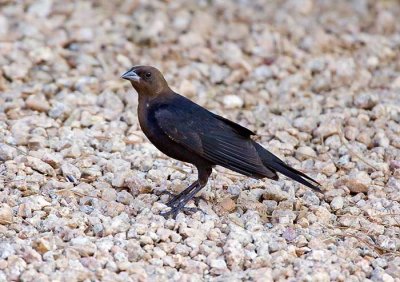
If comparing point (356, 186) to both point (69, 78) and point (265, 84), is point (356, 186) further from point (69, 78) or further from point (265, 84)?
point (69, 78)

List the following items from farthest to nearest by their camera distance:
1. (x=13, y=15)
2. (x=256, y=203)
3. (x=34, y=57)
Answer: (x=13, y=15)
(x=34, y=57)
(x=256, y=203)

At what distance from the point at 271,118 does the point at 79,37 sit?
2.19 m

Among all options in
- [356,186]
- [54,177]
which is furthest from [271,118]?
[54,177]

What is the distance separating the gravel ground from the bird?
216 mm

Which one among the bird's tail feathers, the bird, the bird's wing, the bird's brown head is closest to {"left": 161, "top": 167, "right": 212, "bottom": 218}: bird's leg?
the bird

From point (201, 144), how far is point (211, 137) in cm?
10

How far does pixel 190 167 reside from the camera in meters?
6.97

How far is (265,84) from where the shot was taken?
8477 millimetres

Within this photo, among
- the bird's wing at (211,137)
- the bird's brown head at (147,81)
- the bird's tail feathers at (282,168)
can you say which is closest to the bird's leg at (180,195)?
the bird's wing at (211,137)

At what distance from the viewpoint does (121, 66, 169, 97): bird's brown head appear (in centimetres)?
660

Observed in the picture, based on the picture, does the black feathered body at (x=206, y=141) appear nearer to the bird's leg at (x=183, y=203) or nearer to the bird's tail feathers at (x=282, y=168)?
the bird's tail feathers at (x=282, y=168)

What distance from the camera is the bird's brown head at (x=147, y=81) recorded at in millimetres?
6598

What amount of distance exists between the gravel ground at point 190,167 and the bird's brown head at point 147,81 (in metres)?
0.54

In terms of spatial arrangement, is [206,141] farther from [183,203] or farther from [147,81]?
[147,81]
